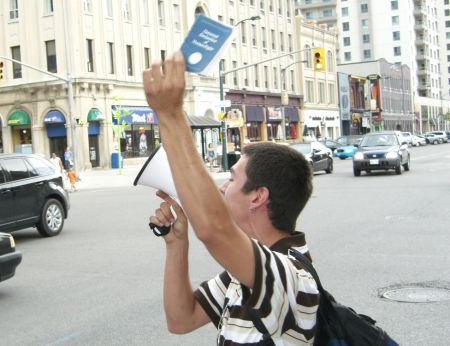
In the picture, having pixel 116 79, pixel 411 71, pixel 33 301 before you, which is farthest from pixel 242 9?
pixel 411 71

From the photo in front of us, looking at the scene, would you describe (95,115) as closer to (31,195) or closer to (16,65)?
(16,65)

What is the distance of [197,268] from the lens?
331 inches

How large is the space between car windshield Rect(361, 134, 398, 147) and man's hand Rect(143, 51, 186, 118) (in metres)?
24.9

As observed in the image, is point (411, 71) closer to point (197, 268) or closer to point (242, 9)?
point (242, 9)

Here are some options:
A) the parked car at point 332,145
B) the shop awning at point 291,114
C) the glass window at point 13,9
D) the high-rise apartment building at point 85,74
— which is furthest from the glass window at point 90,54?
the shop awning at point 291,114

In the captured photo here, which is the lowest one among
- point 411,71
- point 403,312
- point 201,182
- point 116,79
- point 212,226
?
point 403,312

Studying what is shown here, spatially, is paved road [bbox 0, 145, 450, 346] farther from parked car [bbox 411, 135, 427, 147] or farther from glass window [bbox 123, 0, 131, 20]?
parked car [bbox 411, 135, 427, 147]

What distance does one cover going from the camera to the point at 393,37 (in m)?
120

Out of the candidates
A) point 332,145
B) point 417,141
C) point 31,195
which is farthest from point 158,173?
point 417,141

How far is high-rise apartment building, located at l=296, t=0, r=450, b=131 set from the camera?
120 m

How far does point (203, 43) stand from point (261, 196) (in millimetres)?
675

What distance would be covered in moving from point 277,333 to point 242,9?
192ft

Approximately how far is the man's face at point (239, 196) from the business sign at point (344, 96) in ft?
266

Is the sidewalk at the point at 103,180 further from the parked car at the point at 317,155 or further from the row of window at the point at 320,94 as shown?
the row of window at the point at 320,94
